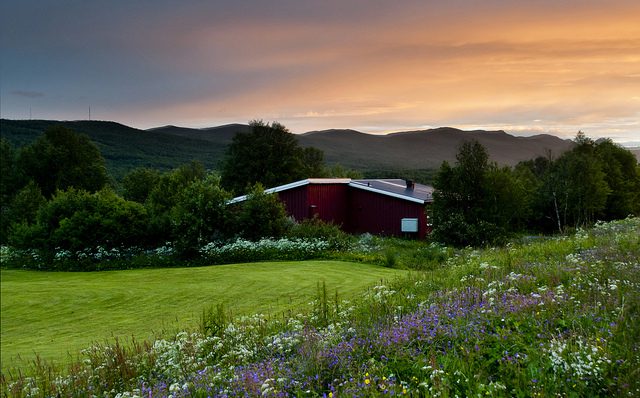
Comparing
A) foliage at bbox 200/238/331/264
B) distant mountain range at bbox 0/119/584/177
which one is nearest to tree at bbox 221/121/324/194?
foliage at bbox 200/238/331/264

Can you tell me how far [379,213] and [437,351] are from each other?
28.1m

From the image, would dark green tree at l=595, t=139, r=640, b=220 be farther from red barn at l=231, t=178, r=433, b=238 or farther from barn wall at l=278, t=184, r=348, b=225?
barn wall at l=278, t=184, r=348, b=225

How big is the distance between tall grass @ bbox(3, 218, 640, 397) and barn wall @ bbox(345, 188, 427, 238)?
2303 centimetres

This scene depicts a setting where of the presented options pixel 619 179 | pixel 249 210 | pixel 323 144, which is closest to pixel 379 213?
pixel 249 210

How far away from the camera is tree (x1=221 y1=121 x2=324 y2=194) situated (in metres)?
51.6

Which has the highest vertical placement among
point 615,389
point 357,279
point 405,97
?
point 405,97

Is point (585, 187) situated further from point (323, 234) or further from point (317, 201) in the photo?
point (323, 234)

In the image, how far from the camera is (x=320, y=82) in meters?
29.9

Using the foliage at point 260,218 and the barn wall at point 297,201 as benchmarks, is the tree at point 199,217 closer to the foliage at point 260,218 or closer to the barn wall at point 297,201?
the foliage at point 260,218

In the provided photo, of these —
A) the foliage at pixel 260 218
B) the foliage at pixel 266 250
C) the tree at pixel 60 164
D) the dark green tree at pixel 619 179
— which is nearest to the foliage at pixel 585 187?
the dark green tree at pixel 619 179

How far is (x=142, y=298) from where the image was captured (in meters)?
15.7

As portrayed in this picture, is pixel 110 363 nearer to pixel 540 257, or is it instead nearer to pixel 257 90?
pixel 540 257

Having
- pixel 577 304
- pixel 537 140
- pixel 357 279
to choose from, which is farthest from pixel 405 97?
pixel 537 140

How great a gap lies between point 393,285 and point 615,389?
573cm
